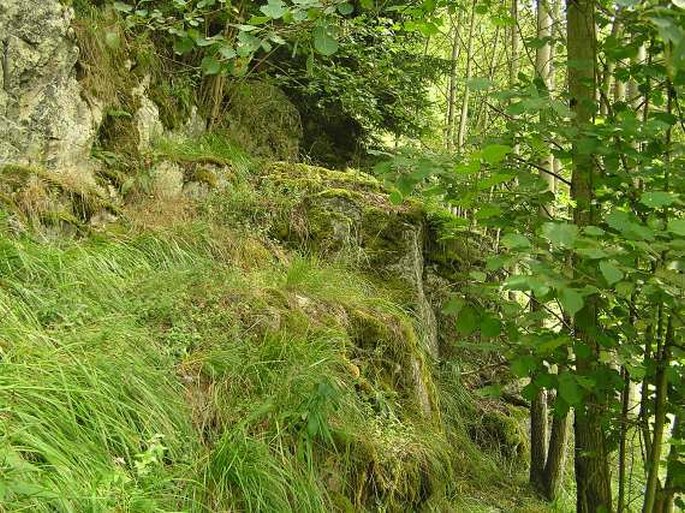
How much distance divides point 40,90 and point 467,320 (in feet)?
11.4

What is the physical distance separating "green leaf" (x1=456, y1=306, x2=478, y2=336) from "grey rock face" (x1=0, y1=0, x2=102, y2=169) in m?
3.07

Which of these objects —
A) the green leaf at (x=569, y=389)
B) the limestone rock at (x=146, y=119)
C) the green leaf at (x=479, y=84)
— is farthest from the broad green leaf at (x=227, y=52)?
the limestone rock at (x=146, y=119)

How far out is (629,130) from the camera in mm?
1688

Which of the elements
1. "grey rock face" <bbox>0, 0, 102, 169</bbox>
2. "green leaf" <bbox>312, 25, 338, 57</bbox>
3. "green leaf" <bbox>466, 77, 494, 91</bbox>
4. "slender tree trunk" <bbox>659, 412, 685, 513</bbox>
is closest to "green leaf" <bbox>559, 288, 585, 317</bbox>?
"green leaf" <bbox>466, 77, 494, 91</bbox>

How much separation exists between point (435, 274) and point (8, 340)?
13.2 feet

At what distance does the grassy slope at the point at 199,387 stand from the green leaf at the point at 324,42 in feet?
4.47

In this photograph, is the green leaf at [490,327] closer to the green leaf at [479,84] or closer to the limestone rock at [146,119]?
the green leaf at [479,84]

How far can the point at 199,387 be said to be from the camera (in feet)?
8.63

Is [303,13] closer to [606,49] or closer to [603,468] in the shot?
[606,49]

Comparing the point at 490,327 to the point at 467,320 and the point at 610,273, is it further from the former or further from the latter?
the point at 610,273

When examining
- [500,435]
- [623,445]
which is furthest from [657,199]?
[500,435]

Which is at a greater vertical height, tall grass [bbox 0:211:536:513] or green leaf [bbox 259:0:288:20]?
green leaf [bbox 259:0:288:20]

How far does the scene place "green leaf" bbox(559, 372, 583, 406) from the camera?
1766 mm

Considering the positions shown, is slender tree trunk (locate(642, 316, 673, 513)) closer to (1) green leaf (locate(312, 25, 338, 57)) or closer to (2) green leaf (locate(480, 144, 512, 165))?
(2) green leaf (locate(480, 144, 512, 165))
